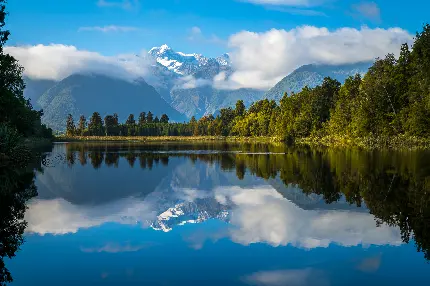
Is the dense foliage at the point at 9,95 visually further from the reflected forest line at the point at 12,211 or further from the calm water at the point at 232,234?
the calm water at the point at 232,234

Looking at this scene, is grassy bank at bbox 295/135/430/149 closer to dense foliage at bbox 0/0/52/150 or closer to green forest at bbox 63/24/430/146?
green forest at bbox 63/24/430/146

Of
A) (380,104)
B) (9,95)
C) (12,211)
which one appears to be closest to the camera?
(12,211)

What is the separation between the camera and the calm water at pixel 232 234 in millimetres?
12828

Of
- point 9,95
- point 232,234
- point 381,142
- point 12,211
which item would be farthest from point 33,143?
point 232,234

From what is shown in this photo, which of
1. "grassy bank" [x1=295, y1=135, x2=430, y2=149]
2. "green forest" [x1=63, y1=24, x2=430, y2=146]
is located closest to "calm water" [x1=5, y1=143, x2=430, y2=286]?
"grassy bank" [x1=295, y1=135, x2=430, y2=149]

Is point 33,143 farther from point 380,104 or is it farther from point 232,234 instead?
point 232,234

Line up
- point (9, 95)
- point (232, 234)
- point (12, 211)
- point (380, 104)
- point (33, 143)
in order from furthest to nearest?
point (33, 143), point (380, 104), point (9, 95), point (12, 211), point (232, 234)

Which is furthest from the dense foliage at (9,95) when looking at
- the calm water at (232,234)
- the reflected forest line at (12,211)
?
the calm water at (232,234)

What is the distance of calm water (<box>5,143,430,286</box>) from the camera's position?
12.8 meters

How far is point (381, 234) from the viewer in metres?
17.1

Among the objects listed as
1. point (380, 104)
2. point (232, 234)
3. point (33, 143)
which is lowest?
point (232, 234)

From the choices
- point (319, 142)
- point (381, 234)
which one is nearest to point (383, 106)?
point (319, 142)

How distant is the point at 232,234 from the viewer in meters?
17.8

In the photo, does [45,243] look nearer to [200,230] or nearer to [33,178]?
[200,230]
